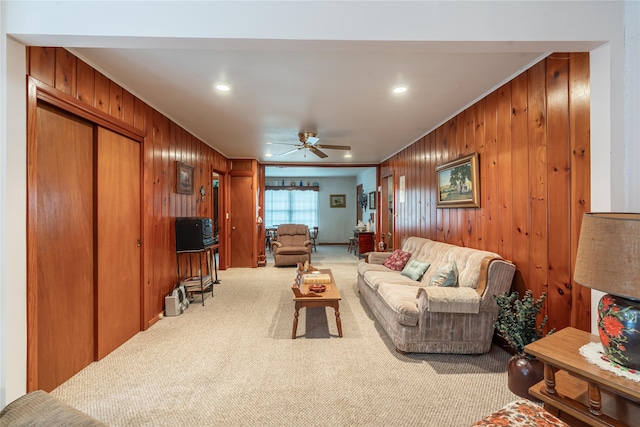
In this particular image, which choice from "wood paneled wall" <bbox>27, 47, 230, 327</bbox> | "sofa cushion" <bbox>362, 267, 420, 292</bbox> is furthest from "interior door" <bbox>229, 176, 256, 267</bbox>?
"sofa cushion" <bbox>362, 267, 420, 292</bbox>

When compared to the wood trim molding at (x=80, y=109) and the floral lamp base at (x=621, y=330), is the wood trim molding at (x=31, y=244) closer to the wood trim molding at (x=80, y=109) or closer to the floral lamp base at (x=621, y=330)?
the wood trim molding at (x=80, y=109)

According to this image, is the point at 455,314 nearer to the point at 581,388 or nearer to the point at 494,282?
the point at 494,282

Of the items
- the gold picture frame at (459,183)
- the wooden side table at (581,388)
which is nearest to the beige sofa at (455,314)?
the gold picture frame at (459,183)

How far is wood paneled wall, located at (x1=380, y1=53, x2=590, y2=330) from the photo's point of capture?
6.21ft

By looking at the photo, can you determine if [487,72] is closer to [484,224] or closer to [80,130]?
[484,224]

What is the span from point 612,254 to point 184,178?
13.7 feet

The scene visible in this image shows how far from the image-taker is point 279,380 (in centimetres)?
212

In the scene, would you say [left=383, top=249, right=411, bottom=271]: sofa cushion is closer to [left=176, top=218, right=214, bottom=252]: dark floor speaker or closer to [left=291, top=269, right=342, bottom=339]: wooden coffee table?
[left=291, top=269, right=342, bottom=339]: wooden coffee table

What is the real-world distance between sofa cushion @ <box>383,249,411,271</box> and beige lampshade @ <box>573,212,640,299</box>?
9.11ft

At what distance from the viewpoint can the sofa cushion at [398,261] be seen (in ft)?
13.1

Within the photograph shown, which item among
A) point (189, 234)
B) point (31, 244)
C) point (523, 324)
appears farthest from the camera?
point (189, 234)

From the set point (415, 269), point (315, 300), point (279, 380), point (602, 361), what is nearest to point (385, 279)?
point (415, 269)

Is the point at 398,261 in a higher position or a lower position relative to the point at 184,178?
lower

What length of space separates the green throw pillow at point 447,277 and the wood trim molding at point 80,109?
3.28 meters
